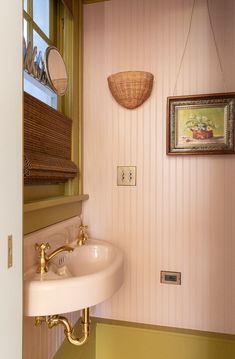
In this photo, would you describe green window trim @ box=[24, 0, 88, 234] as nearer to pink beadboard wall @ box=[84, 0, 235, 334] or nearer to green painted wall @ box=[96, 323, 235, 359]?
pink beadboard wall @ box=[84, 0, 235, 334]

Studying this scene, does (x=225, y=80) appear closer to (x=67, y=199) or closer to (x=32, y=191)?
(x=67, y=199)

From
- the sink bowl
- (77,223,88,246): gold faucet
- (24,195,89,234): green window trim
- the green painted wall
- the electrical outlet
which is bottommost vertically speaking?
the green painted wall

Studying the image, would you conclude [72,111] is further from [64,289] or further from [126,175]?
[64,289]

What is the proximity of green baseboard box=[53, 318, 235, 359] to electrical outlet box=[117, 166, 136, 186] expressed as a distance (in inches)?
33.2

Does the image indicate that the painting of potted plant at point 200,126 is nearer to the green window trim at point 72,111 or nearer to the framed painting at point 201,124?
the framed painting at point 201,124

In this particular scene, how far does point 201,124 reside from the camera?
4.93 ft

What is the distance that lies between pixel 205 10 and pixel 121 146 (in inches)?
35.2

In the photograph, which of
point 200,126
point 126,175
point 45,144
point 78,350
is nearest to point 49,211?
point 45,144

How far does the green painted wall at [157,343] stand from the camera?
4.86 ft

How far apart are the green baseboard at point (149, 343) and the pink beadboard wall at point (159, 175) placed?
0.05m

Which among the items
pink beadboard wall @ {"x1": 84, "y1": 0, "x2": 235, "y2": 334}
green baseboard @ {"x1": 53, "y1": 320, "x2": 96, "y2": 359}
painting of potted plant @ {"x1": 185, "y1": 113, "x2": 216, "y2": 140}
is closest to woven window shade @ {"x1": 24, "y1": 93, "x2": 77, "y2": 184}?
pink beadboard wall @ {"x1": 84, "y1": 0, "x2": 235, "y2": 334}

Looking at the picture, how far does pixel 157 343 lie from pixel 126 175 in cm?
99

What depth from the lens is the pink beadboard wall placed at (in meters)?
1.50
